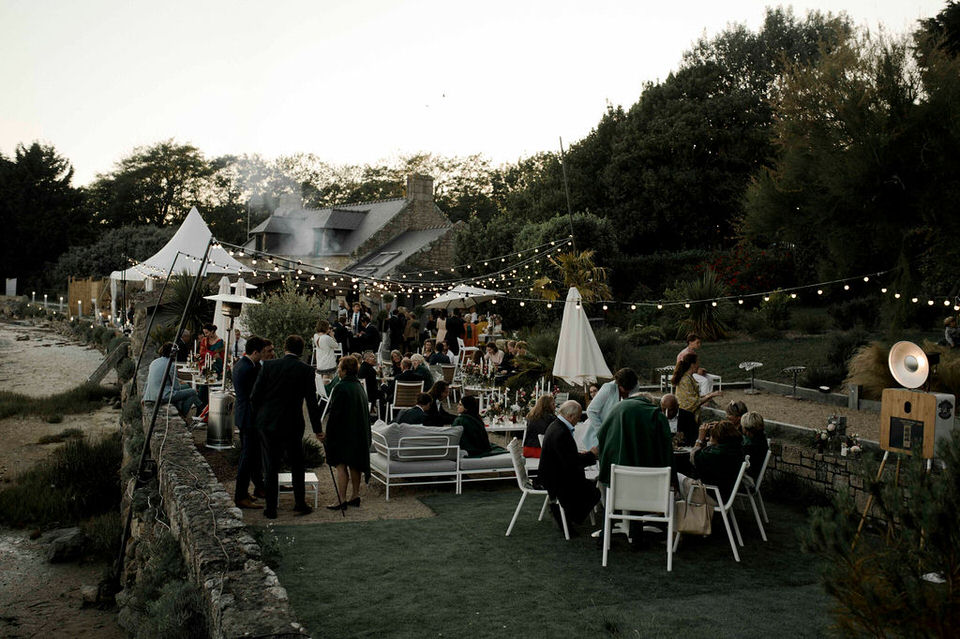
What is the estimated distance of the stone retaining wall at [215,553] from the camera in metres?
3.98

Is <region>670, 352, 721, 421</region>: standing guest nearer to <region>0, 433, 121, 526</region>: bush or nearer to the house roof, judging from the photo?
<region>0, 433, 121, 526</region>: bush

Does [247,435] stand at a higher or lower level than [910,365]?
lower

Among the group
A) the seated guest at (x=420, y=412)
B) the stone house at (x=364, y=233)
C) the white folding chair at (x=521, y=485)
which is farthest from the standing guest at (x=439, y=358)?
the stone house at (x=364, y=233)

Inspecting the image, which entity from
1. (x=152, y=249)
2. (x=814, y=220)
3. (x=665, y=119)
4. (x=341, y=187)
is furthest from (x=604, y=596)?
(x=341, y=187)

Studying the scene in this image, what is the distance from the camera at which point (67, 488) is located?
11828 mm

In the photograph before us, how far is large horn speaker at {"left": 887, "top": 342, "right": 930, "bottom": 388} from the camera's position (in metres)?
6.91

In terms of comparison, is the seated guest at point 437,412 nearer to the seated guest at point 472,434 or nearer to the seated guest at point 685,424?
the seated guest at point 472,434

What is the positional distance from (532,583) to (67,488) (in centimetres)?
910

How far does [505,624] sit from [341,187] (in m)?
62.0

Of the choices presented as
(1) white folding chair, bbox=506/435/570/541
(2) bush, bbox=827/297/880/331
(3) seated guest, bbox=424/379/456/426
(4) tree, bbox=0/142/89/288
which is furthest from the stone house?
(1) white folding chair, bbox=506/435/570/541

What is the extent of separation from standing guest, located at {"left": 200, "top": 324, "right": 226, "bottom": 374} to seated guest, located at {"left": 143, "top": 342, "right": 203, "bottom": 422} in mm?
811

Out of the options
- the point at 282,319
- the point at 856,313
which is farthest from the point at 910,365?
the point at 856,313

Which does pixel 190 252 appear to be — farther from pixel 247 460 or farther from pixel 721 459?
pixel 721 459

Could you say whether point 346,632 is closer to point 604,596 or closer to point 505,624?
point 505,624
